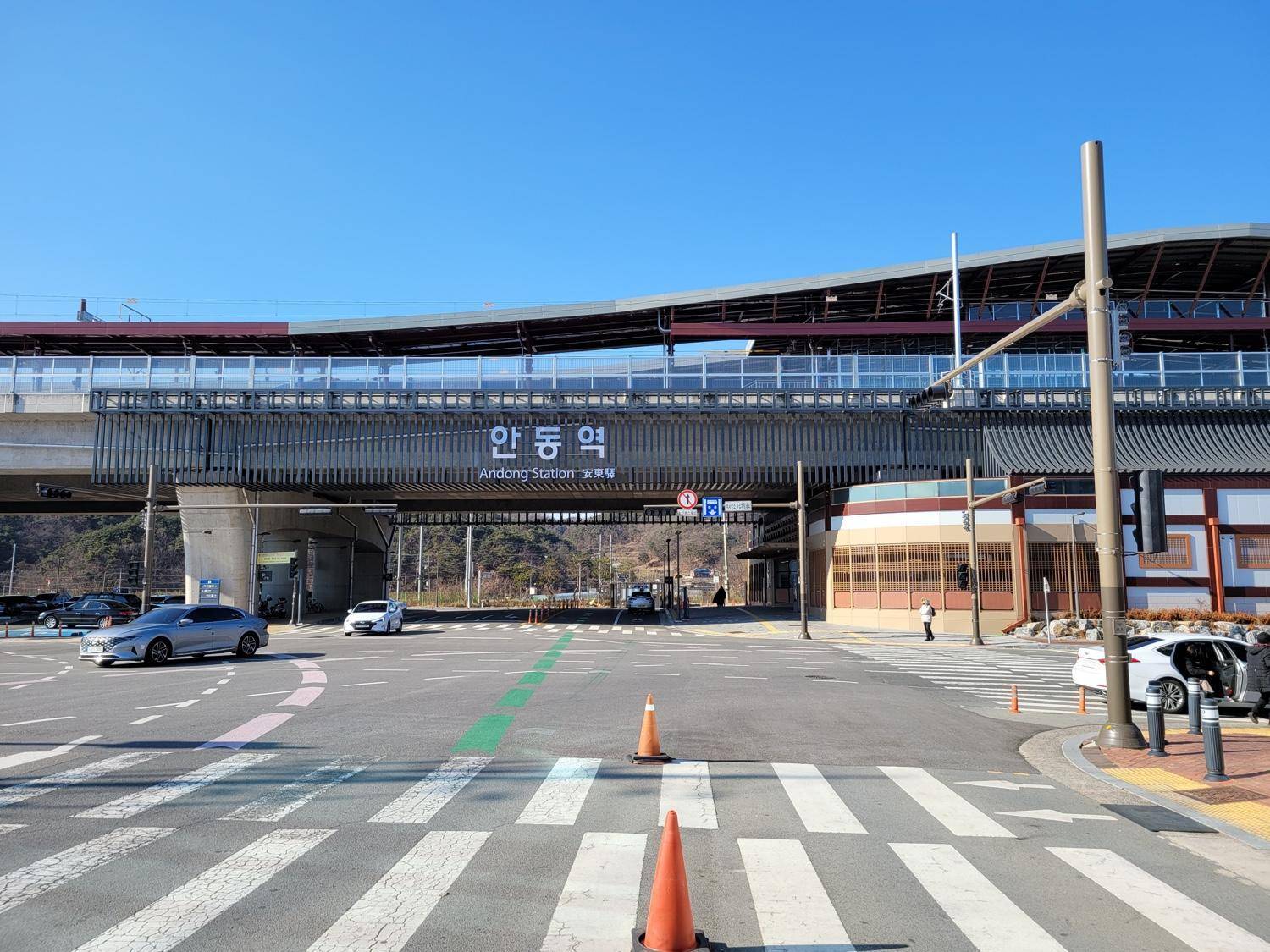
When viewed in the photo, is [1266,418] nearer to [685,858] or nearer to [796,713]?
[796,713]

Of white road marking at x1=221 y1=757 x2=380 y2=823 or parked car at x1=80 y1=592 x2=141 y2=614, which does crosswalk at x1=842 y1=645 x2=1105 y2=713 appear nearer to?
white road marking at x1=221 y1=757 x2=380 y2=823

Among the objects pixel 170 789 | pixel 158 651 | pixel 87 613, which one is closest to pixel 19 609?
pixel 87 613

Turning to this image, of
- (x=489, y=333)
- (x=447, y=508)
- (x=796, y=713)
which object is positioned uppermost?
(x=489, y=333)

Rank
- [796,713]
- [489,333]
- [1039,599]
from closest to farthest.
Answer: [796,713] → [1039,599] → [489,333]

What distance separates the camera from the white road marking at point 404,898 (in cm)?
537

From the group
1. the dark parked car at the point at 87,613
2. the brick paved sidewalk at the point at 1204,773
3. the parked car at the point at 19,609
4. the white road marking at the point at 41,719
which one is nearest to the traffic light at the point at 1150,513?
the brick paved sidewalk at the point at 1204,773

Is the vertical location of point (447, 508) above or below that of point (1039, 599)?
above

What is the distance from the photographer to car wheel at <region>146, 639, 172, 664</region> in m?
24.2

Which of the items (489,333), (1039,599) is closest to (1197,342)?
(1039,599)

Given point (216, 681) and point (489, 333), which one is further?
point (489, 333)

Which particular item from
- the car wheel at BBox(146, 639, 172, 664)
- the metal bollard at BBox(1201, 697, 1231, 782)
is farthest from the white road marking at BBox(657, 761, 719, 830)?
the car wheel at BBox(146, 639, 172, 664)

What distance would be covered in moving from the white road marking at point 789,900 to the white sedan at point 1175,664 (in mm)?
11786

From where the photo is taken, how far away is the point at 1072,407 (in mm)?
43500

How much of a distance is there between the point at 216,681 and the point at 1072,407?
38443 mm
